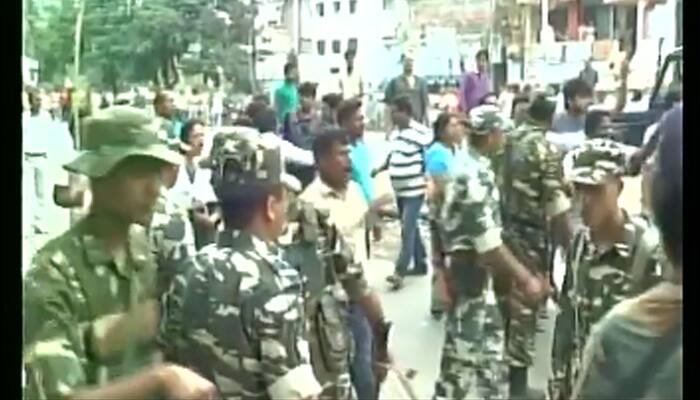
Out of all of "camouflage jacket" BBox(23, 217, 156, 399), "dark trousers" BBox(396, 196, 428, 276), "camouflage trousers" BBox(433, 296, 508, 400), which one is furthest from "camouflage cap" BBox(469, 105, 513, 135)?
"camouflage jacket" BBox(23, 217, 156, 399)

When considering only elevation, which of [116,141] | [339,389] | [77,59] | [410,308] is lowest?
[339,389]

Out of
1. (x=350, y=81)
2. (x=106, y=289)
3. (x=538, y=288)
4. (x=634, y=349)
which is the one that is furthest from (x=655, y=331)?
(x=106, y=289)

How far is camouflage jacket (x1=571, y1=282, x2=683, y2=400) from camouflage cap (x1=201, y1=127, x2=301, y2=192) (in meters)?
0.45

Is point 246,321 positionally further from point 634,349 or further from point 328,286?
point 634,349

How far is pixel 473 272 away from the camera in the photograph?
6.79ft

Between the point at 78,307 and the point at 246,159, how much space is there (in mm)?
291

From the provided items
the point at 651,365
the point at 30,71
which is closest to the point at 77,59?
the point at 30,71

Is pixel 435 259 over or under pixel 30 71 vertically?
under

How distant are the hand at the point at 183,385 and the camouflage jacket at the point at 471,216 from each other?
1.15 ft

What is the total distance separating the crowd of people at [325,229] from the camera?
205 cm

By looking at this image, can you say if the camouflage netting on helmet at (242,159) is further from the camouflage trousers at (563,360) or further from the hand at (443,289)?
the camouflage trousers at (563,360)

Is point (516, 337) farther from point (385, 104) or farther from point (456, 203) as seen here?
point (385, 104)

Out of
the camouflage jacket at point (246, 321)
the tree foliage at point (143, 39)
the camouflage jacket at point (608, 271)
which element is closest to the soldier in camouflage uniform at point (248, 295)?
the camouflage jacket at point (246, 321)

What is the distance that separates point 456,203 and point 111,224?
0.45 meters
